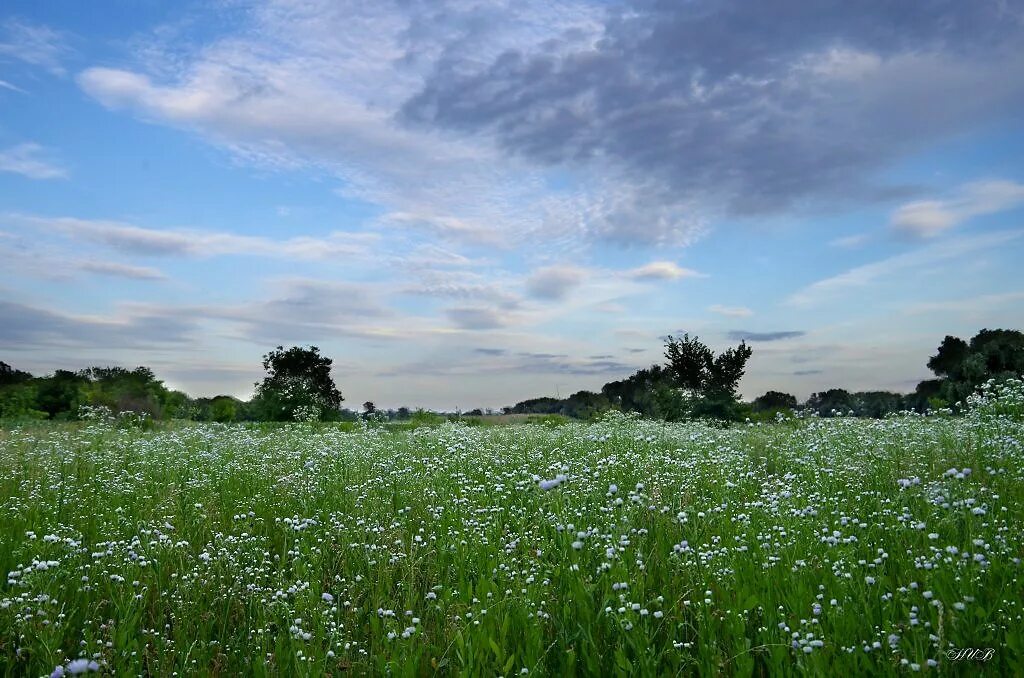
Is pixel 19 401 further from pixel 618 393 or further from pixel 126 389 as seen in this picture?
pixel 618 393

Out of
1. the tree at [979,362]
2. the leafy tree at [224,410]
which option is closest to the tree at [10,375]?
the leafy tree at [224,410]

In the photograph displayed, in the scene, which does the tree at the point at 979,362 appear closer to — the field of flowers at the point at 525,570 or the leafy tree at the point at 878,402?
the leafy tree at the point at 878,402

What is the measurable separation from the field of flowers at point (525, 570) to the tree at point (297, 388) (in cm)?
2297

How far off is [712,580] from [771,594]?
582 millimetres

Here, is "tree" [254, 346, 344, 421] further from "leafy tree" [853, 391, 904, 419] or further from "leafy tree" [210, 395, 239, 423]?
"leafy tree" [853, 391, 904, 419]

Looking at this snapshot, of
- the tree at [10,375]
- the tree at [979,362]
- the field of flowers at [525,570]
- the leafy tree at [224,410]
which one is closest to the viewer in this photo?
the field of flowers at [525,570]

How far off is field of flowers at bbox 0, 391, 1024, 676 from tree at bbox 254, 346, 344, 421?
75.4 ft

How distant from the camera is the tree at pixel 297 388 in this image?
34750 mm

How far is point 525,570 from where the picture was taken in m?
5.33

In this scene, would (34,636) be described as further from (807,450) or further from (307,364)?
(307,364)

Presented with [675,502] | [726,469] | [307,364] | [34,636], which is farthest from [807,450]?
[307,364]

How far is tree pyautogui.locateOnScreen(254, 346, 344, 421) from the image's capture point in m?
34.8

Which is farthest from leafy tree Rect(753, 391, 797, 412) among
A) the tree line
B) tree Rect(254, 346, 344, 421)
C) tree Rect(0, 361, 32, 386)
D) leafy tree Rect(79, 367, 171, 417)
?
tree Rect(0, 361, 32, 386)

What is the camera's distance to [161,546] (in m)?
6.35
